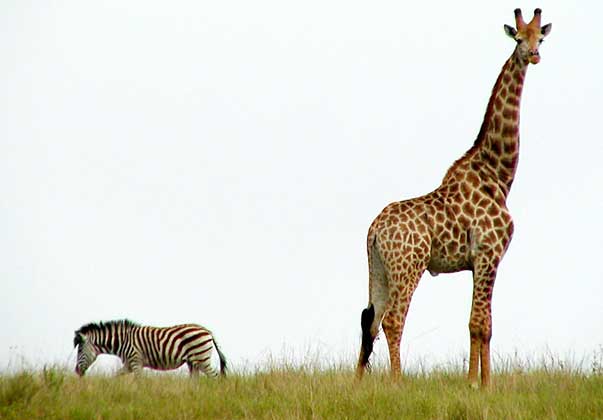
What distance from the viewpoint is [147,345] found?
1498cm

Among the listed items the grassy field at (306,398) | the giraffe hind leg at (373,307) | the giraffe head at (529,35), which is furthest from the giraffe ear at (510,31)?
the grassy field at (306,398)

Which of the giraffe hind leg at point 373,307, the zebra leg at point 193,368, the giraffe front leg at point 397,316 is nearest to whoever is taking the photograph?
the giraffe front leg at point 397,316

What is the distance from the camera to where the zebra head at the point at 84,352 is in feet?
50.3

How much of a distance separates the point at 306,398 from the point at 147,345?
5116 millimetres

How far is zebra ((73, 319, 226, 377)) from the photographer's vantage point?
1467 cm

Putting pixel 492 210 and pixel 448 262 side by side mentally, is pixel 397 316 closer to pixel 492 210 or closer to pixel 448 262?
pixel 448 262

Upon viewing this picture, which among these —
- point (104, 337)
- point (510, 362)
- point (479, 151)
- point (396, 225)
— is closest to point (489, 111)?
point (479, 151)

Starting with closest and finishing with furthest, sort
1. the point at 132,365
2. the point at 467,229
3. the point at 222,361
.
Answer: the point at 467,229 → the point at 222,361 → the point at 132,365

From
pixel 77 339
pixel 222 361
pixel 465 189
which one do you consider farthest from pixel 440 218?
pixel 77 339

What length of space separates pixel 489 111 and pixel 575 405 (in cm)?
418

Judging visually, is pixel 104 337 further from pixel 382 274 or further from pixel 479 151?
pixel 479 151

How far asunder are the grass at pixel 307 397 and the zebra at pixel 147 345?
2167 millimetres

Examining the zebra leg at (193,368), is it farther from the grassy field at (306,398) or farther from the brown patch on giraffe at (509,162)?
the brown patch on giraffe at (509,162)

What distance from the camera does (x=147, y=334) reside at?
1507 centimetres
